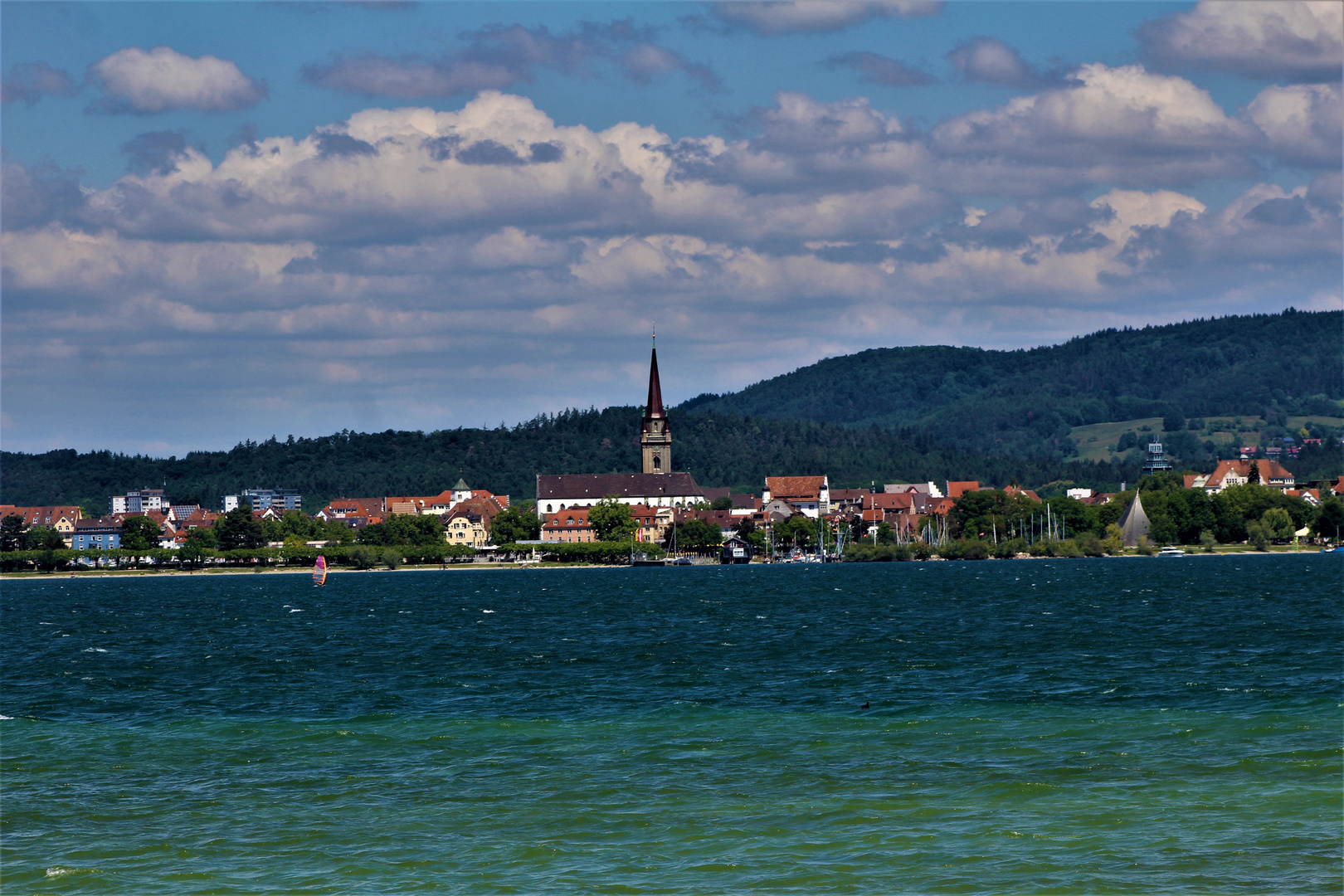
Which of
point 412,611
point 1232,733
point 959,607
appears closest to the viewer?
point 1232,733

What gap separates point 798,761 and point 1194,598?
244ft

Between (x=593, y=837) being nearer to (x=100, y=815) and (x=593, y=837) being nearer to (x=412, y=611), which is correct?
(x=100, y=815)

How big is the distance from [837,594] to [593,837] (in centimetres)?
9252

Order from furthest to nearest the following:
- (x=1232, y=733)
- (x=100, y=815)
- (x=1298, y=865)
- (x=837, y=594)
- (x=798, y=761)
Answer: (x=837, y=594), (x=1232, y=733), (x=798, y=761), (x=100, y=815), (x=1298, y=865)

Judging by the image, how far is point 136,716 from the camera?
135ft

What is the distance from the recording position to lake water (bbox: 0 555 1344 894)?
73.9ft

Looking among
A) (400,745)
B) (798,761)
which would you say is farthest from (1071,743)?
(400,745)

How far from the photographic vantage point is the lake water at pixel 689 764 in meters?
22.5

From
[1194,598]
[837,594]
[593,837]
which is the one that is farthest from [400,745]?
[837,594]

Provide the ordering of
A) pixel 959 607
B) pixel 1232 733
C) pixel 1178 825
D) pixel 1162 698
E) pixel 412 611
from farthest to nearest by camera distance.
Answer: pixel 412 611, pixel 959 607, pixel 1162 698, pixel 1232 733, pixel 1178 825

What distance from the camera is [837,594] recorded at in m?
116

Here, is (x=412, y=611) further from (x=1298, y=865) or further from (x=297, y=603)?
(x=1298, y=865)

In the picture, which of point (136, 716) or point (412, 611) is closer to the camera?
point (136, 716)

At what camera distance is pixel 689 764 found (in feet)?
101
